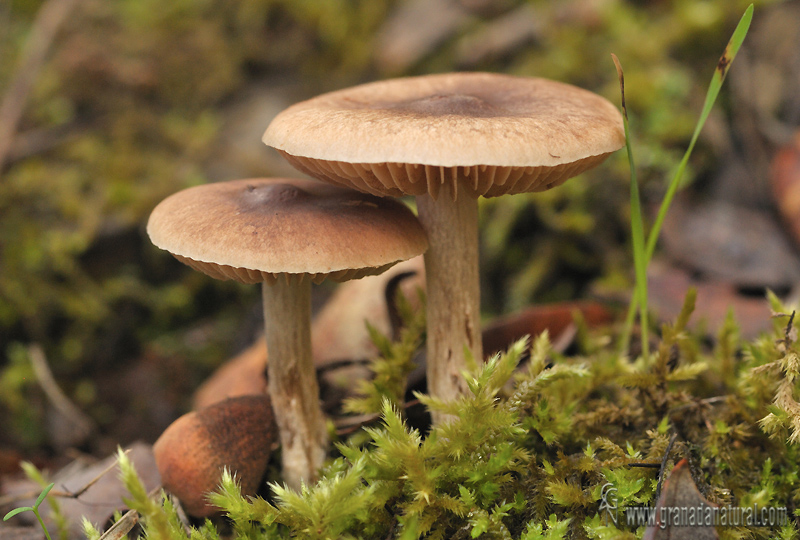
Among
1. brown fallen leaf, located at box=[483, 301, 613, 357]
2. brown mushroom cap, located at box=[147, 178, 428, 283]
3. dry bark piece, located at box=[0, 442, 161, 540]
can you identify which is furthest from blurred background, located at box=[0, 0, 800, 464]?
Result: brown mushroom cap, located at box=[147, 178, 428, 283]

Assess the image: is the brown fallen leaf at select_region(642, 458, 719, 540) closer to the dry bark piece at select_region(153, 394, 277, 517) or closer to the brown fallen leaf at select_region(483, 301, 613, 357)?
the brown fallen leaf at select_region(483, 301, 613, 357)

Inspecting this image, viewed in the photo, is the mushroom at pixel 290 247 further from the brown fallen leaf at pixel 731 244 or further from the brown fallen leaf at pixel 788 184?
the brown fallen leaf at pixel 788 184

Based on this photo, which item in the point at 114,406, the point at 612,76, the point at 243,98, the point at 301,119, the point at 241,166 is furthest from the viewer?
the point at 243,98

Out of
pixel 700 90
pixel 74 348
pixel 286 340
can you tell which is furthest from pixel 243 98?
pixel 700 90

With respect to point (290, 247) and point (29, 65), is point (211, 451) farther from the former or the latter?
point (29, 65)

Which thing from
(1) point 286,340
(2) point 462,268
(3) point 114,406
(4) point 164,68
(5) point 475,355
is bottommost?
(3) point 114,406

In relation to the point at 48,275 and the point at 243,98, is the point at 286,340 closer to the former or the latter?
the point at 48,275
